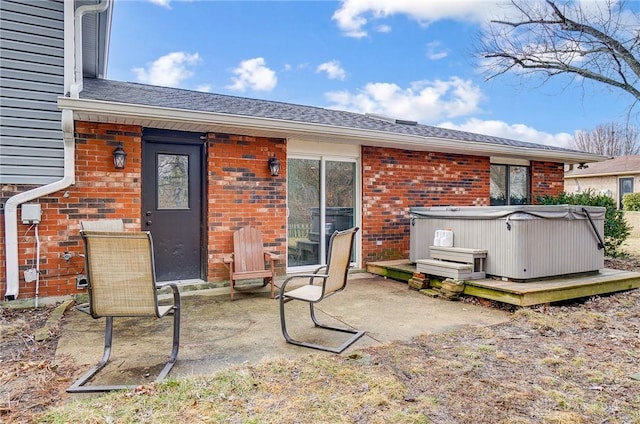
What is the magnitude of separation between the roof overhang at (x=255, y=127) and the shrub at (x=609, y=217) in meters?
1.65

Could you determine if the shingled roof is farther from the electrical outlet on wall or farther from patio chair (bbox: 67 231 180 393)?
patio chair (bbox: 67 231 180 393)

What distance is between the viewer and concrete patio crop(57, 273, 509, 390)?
3.02 meters

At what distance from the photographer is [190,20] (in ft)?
33.1

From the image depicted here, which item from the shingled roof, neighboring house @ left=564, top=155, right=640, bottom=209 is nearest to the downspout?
the shingled roof

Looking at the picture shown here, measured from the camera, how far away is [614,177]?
61.0 feet

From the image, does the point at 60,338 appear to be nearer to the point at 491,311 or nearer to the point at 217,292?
the point at 217,292

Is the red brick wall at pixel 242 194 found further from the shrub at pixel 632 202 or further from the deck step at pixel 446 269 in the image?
the shrub at pixel 632 202

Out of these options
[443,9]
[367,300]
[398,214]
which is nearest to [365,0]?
[443,9]

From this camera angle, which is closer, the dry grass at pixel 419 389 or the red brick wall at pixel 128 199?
the dry grass at pixel 419 389

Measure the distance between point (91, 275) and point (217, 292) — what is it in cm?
283

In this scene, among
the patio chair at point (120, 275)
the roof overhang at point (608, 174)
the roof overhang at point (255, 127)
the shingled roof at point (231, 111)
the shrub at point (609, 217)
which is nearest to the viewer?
the patio chair at point (120, 275)

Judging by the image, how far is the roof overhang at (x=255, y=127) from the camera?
175 inches

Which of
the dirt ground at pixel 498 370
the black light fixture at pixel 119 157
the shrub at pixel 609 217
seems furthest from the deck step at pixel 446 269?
the shrub at pixel 609 217

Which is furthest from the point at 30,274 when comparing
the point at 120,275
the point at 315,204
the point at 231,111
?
the point at 315,204
